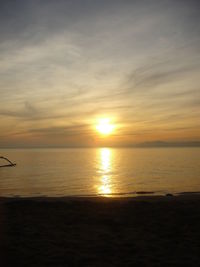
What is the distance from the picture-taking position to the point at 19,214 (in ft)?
55.5

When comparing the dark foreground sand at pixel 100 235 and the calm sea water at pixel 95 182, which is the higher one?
the dark foreground sand at pixel 100 235

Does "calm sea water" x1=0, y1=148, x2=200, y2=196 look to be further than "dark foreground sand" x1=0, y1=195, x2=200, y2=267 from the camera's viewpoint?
Yes

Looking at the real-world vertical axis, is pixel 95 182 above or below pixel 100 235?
below

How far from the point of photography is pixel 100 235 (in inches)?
498

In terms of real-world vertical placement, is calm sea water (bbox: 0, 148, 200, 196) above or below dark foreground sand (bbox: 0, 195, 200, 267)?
below

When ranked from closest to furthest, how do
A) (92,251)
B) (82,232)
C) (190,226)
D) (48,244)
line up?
(92,251) → (48,244) → (82,232) → (190,226)

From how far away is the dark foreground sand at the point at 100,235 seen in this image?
9.90 meters

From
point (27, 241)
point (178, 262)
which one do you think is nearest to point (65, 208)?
point (27, 241)

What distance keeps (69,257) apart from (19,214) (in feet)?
25.3

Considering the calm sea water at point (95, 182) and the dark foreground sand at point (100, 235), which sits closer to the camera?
the dark foreground sand at point (100, 235)

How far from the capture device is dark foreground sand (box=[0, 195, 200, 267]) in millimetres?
9898

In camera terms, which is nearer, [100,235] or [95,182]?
[100,235]

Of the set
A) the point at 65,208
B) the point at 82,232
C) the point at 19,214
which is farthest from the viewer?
the point at 65,208

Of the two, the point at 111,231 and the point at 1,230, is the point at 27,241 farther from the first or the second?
the point at 111,231
